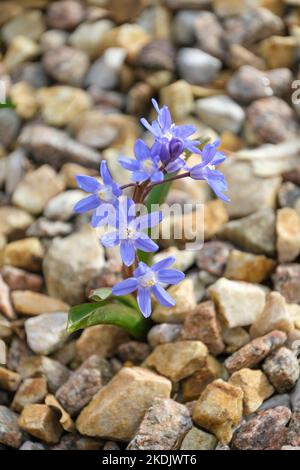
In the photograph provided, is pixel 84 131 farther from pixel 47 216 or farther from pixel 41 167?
pixel 47 216

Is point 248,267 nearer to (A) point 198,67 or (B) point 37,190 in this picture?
(B) point 37,190

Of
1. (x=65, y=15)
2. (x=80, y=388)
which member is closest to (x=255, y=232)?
(x=80, y=388)

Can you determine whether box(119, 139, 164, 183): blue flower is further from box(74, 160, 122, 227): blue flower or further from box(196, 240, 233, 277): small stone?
box(196, 240, 233, 277): small stone

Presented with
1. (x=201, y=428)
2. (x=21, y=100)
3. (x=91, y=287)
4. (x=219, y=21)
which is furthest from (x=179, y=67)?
(x=201, y=428)

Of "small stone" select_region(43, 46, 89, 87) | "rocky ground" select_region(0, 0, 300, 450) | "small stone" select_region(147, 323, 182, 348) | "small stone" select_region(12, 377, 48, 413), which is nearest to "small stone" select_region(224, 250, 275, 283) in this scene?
"rocky ground" select_region(0, 0, 300, 450)

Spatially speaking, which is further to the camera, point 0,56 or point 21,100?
point 0,56

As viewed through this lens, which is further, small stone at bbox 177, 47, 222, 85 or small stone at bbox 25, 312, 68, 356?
small stone at bbox 177, 47, 222, 85

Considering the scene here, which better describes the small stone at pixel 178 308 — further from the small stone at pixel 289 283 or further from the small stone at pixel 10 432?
the small stone at pixel 10 432
